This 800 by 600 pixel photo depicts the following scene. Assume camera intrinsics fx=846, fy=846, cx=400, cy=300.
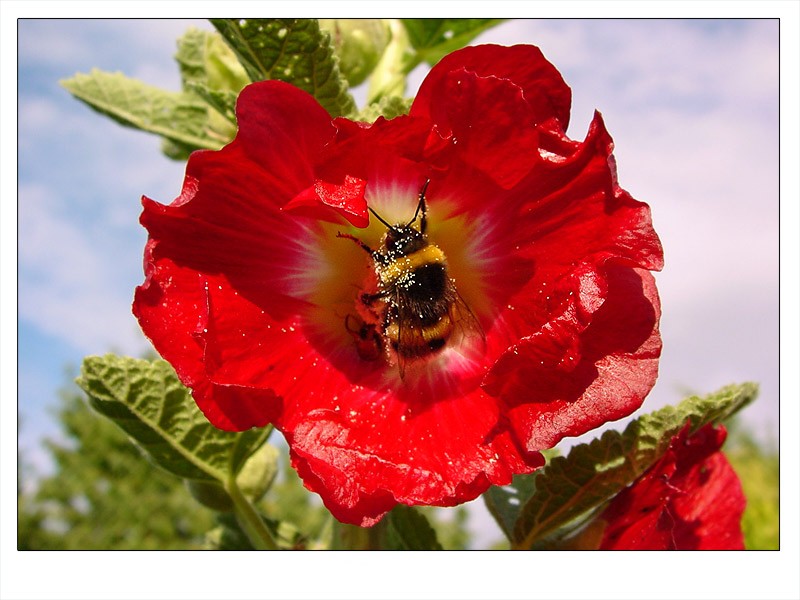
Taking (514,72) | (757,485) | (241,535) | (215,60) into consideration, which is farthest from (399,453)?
(757,485)

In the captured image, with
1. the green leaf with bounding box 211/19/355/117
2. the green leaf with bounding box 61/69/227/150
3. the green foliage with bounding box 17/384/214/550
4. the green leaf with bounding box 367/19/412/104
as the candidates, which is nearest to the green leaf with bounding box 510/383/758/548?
the green leaf with bounding box 211/19/355/117

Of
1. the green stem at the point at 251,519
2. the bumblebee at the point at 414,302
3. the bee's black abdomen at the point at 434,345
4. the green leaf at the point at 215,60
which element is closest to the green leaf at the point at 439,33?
the green leaf at the point at 215,60

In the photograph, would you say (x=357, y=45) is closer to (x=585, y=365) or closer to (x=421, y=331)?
(x=421, y=331)

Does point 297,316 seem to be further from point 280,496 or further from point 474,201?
point 280,496

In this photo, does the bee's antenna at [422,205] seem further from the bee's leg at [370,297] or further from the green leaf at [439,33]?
the green leaf at [439,33]

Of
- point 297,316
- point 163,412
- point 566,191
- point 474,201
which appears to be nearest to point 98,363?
point 163,412

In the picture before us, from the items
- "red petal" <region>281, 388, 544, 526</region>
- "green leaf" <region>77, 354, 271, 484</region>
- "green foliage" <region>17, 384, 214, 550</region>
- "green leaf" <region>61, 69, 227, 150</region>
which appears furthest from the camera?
"green foliage" <region>17, 384, 214, 550</region>

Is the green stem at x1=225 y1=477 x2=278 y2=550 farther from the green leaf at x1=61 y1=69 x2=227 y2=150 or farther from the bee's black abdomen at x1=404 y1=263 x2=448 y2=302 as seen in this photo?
the green leaf at x1=61 y1=69 x2=227 y2=150
